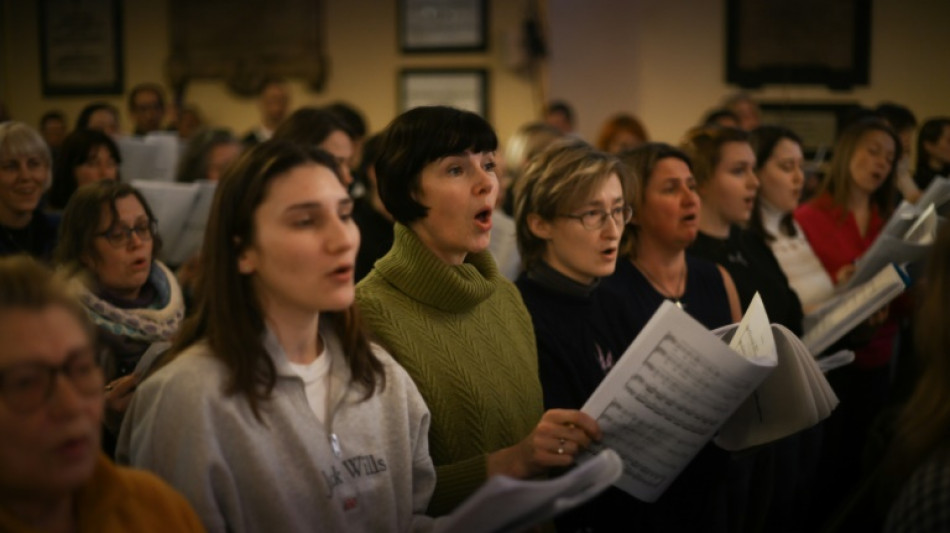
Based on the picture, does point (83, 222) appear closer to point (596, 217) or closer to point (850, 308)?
point (596, 217)

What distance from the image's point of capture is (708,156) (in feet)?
11.2

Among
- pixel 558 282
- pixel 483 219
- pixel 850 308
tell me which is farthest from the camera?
pixel 850 308

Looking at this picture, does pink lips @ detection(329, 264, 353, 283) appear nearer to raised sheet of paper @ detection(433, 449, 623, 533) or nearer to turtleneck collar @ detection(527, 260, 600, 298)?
raised sheet of paper @ detection(433, 449, 623, 533)

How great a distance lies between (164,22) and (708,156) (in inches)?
250

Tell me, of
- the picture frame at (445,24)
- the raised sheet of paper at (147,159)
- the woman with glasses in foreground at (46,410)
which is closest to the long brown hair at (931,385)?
the woman with glasses in foreground at (46,410)

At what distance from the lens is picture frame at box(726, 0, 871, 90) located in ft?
24.2

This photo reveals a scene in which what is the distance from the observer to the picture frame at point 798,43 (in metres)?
7.37

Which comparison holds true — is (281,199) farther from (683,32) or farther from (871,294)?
(683,32)

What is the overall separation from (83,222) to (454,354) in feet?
4.01

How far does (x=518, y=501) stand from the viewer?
1389 mm

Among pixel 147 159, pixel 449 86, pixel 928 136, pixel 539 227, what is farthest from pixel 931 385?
pixel 449 86

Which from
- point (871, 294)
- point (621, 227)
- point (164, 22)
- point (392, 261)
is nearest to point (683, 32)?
point (164, 22)

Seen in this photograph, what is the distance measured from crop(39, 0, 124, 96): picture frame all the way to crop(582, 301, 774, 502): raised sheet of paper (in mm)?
7794

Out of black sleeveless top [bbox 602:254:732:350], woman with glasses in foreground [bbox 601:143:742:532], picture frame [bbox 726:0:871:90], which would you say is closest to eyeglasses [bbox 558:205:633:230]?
woman with glasses in foreground [bbox 601:143:742:532]
